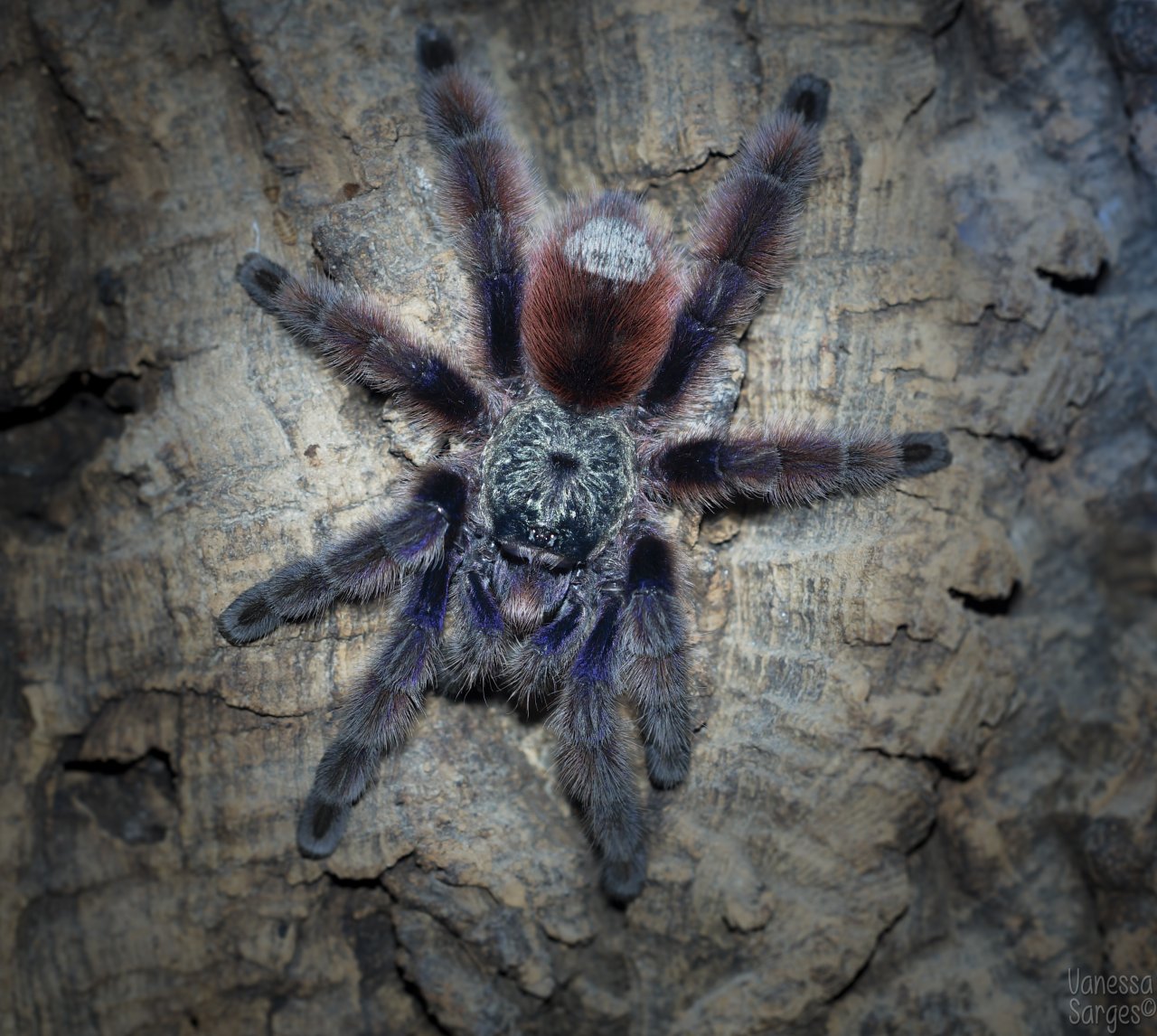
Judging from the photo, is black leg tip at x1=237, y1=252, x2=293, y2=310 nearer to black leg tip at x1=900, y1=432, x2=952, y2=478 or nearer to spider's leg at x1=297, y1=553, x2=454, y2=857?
spider's leg at x1=297, y1=553, x2=454, y2=857

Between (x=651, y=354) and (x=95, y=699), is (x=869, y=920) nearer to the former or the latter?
(x=651, y=354)

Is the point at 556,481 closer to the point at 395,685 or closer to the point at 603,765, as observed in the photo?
the point at 395,685

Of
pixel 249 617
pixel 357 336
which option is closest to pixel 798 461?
pixel 357 336

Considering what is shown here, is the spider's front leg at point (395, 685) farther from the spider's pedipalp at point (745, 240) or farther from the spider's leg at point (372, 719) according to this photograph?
the spider's pedipalp at point (745, 240)

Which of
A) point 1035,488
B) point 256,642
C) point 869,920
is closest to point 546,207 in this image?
point 256,642

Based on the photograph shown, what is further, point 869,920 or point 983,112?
point 983,112
